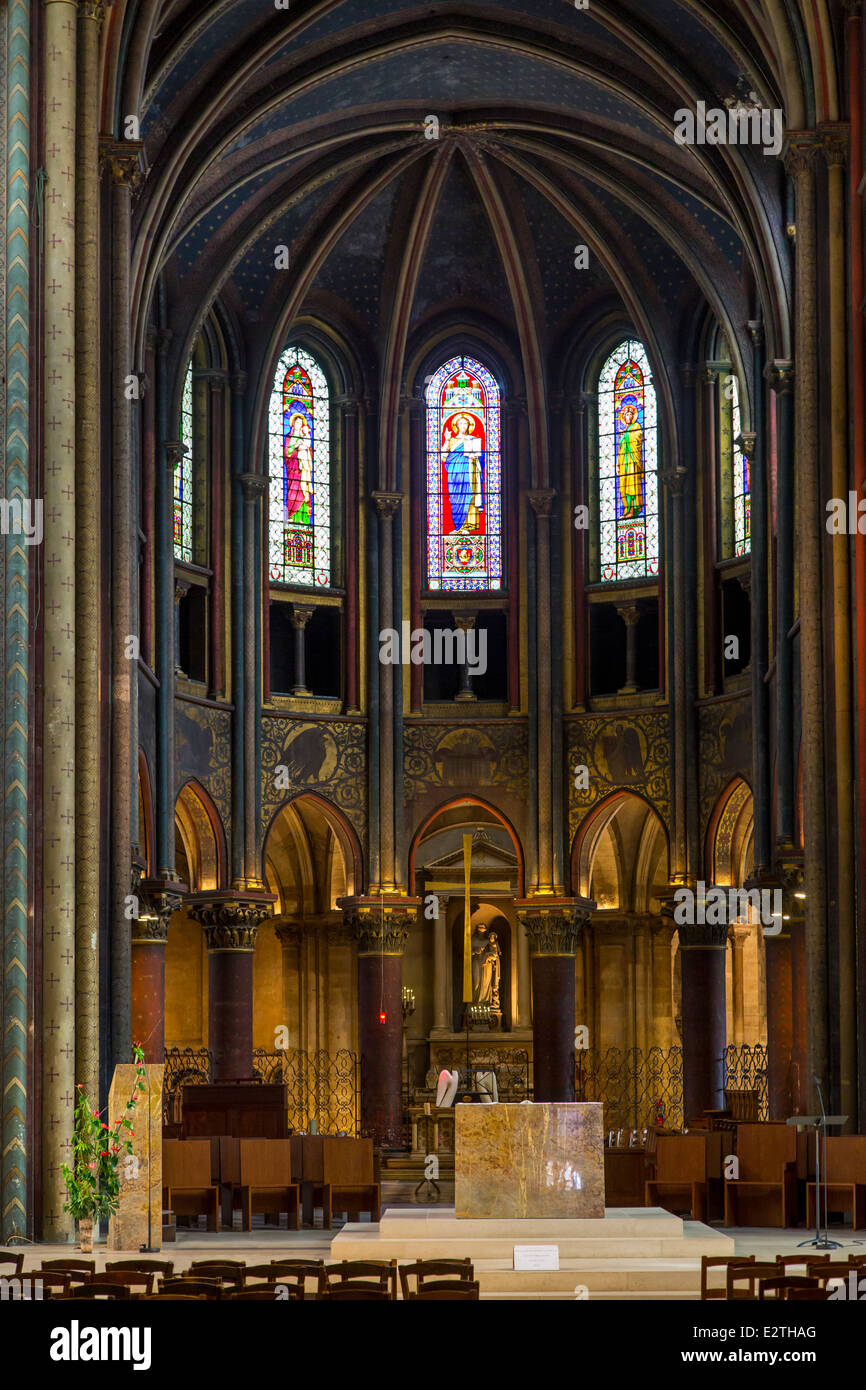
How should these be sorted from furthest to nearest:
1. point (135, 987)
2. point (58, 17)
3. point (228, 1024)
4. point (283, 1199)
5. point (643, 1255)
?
point (228, 1024) < point (135, 987) < point (283, 1199) < point (58, 17) < point (643, 1255)

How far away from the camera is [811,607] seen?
21016mm

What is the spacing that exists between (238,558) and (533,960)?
801 centimetres

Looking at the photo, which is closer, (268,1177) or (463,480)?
(268,1177)

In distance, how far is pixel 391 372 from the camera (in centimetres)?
3347

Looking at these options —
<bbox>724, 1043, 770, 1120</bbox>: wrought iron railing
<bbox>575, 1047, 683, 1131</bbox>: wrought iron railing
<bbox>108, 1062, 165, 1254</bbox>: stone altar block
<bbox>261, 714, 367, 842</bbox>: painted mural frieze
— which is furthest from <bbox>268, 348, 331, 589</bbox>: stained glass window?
<bbox>108, 1062, 165, 1254</bbox>: stone altar block

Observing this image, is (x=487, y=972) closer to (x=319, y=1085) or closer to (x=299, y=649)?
(x=319, y=1085)

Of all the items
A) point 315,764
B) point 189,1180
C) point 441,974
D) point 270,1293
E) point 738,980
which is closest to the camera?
point 270,1293

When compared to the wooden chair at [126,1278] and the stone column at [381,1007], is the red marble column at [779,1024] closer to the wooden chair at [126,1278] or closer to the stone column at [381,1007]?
the stone column at [381,1007]

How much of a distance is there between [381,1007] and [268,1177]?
12.7 meters

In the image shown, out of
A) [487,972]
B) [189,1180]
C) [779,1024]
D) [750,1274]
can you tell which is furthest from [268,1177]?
[487,972]

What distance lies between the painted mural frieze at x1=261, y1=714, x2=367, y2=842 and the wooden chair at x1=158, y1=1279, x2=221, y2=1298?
22.4 metres
